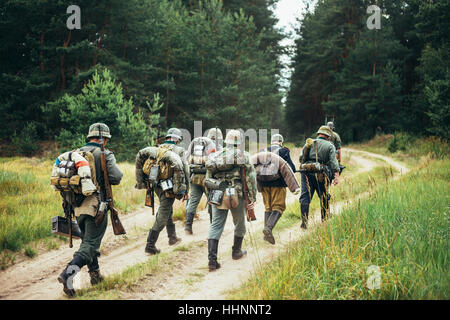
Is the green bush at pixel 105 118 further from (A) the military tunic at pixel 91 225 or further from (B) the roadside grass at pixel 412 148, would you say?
(B) the roadside grass at pixel 412 148

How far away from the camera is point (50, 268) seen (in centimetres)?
467

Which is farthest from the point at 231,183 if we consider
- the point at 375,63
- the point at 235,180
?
the point at 375,63

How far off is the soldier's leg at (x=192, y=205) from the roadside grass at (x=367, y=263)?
8.79 ft

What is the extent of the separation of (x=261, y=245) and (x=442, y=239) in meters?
2.78

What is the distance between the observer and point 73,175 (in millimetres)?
3988

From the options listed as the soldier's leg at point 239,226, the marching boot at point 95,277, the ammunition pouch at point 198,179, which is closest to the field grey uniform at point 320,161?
the soldier's leg at point 239,226

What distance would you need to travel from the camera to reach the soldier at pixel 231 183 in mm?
4656

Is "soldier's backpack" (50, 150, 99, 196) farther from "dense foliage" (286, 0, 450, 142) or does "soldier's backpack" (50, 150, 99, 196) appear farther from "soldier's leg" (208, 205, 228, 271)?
"dense foliage" (286, 0, 450, 142)

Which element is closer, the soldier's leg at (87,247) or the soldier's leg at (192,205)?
the soldier's leg at (87,247)

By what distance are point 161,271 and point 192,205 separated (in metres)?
2.30

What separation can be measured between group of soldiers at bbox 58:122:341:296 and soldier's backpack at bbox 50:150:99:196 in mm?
283
